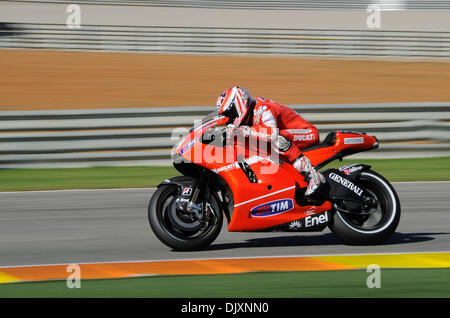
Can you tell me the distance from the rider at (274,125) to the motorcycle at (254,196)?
114mm

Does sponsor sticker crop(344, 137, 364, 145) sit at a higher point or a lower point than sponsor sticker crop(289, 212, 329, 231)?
higher

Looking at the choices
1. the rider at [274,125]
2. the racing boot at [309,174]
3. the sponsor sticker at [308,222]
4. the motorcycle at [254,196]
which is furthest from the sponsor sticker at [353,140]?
the sponsor sticker at [308,222]

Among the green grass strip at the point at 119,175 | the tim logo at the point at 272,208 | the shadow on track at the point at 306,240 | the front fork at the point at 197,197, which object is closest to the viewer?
the front fork at the point at 197,197

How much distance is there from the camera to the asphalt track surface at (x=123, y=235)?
6.84 metres

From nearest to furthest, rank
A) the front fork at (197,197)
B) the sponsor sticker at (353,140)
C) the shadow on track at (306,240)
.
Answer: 1. the front fork at (197,197)
2. the sponsor sticker at (353,140)
3. the shadow on track at (306,240)

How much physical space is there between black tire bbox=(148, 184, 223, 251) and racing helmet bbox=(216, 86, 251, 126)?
2.68 feet

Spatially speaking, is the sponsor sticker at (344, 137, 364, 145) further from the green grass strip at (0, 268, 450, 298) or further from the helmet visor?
the green grass strip at (0, 268, 450, 298)

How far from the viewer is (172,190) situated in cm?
669

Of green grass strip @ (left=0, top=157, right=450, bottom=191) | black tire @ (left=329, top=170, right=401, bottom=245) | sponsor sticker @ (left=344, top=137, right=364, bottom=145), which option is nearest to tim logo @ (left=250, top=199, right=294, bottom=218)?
black tire @ (left=329, top=170, right=401, bottom=245)

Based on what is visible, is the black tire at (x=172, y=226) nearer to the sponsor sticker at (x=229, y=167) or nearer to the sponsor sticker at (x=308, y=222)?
the sponsor sticker at (x=229, y=167)

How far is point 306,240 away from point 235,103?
179cm

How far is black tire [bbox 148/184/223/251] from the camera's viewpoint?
666cm
